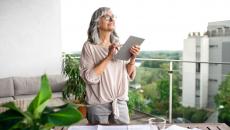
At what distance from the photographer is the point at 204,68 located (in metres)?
3.85

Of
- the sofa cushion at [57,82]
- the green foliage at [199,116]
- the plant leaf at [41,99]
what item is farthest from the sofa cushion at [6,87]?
the plant leaf at [41,99]

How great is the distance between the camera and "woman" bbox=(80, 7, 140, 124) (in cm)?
173

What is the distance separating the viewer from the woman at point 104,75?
173cm

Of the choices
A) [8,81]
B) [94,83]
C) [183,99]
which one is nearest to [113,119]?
[94,83]

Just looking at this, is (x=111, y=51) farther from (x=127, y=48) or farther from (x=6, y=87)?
(x=6, y=87)

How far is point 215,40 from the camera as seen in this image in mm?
3965

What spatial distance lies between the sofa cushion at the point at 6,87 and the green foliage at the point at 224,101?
324cm

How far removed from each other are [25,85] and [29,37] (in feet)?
2.91

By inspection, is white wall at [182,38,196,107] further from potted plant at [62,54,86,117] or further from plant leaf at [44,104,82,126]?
plant leaf at [44,104,82,126]

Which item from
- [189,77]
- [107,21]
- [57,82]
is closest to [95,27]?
[107,21]

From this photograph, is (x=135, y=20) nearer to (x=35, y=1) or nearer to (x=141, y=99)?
(x=141, y=99)

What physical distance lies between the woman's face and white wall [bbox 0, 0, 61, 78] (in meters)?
3.79

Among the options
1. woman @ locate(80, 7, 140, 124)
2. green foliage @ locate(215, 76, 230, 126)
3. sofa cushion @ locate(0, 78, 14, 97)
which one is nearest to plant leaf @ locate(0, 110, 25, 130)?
woman @ locate(80, 7, 140, 124)

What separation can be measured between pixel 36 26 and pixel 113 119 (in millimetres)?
3993
